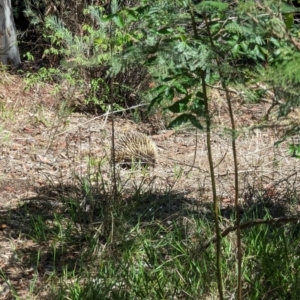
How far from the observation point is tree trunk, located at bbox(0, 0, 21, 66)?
34.5 feet

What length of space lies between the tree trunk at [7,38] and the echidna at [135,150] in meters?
3.73

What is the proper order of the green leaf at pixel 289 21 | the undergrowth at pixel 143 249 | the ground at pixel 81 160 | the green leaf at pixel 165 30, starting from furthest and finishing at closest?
the ground at pixel 81 160, the undergrowth at pixel 143 249, the green leaf at pixel 165 30, the green leaf at pixel 289 21

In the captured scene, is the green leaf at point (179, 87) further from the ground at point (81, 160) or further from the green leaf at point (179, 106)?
the ground at point (81, 160)

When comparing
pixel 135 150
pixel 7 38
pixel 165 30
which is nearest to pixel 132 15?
→ pixel 165 30

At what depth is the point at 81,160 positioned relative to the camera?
7180 millimetres

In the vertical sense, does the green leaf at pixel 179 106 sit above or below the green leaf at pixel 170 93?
below

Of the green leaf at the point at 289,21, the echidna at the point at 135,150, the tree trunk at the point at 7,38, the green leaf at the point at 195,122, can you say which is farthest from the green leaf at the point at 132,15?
the tree trunk at the point at 7,38

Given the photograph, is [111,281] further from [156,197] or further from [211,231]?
[156,197]

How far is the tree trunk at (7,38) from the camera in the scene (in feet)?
34.5

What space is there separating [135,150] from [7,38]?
4.20 m

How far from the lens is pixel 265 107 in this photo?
8391 millimetres

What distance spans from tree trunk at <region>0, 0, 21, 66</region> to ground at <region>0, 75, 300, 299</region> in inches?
47.4

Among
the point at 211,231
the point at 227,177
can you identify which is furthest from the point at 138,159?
the point at 211,231

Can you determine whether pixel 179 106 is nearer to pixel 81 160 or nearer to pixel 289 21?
pixel 289 21
